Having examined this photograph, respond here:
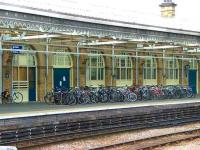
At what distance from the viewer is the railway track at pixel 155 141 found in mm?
15352

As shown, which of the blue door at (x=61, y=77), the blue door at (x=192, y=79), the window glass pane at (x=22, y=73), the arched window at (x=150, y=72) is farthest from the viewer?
the blue door at (x=192, y=79)

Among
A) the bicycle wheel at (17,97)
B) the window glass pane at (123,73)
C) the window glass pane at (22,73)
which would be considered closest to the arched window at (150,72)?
the window glass pane at (123,73)

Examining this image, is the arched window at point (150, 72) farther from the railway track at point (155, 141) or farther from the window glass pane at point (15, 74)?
the railway track at point (155, 141)

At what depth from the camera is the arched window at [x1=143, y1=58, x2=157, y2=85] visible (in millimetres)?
34731

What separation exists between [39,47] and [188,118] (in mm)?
8520

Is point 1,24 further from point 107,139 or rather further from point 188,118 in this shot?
point 188,118

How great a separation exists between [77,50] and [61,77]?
185 cm

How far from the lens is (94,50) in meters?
30.3

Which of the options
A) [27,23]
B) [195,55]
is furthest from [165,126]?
[195,55]

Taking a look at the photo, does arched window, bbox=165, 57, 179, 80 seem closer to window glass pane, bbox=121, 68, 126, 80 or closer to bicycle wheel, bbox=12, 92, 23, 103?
window glass pane, bbox=121, 68, 126, 80

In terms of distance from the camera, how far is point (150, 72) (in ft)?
116

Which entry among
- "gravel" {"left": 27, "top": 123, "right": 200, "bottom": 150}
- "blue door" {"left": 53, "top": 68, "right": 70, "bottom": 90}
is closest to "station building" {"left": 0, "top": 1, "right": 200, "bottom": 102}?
"blue door" {"left": 53, "top": 68, "right": 70, "bottom": 90}

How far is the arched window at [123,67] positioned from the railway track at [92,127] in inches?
307

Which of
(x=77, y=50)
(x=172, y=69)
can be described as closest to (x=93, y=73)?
(x=77, y=50)
